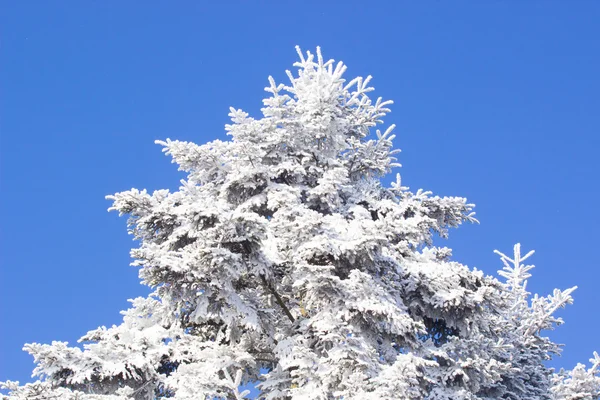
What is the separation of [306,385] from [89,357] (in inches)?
143

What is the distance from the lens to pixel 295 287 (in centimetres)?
1130

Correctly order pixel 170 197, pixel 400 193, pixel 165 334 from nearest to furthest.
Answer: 1. pixel 165 334
2. pixel 170 197
3. pixel 400 193

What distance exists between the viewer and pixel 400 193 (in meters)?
14.0

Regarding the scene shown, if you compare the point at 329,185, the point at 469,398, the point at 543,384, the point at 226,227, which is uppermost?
the point at 329,185

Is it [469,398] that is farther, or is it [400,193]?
[400,193]

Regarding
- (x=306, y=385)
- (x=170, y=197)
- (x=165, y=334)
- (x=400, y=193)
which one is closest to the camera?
(x=306, y=385)

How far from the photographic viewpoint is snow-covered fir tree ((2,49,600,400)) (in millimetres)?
9852

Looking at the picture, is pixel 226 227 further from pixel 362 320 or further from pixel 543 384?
pixel 543 384

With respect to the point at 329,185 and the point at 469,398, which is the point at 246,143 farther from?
the point at 469,398

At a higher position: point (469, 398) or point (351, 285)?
point (351, 285)

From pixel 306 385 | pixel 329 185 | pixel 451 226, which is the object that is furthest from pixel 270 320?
pixel 451 226

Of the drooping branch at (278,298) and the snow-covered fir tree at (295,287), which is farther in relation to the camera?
the drooping branch at (278,298)

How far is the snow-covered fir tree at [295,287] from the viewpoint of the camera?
9852mm

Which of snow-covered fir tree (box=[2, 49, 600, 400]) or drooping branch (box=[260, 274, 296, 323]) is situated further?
drooping branch (box=[260, 274, 296, 323])
